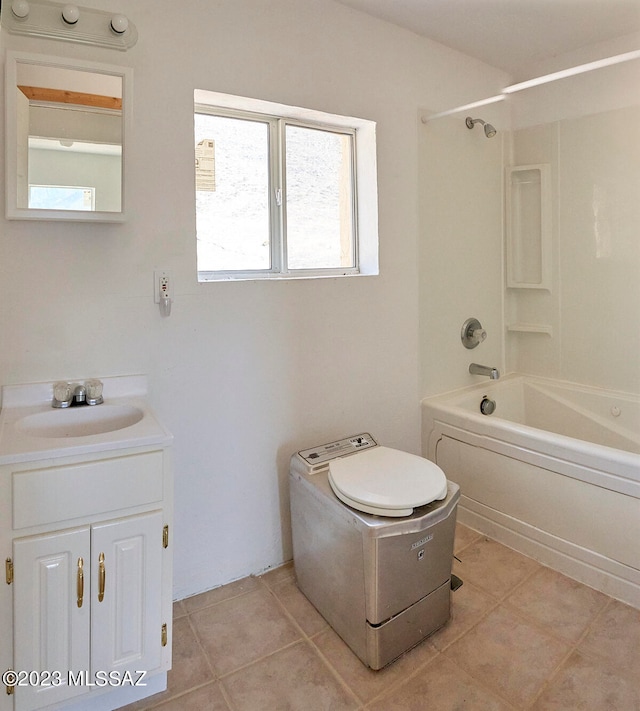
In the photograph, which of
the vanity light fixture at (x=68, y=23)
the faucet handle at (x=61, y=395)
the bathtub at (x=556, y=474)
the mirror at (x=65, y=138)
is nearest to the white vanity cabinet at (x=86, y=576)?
the faucet handle at (x=61, y=395)

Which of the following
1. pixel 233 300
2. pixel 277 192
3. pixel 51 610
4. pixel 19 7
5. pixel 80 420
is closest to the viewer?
pixel 51 610

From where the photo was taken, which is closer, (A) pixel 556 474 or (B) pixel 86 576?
(B) pixel 86 576

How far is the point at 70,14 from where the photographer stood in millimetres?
1482

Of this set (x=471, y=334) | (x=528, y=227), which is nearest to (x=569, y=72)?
(x=528, y=227)

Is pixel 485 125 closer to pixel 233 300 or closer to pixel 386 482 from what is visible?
pixel 233 300

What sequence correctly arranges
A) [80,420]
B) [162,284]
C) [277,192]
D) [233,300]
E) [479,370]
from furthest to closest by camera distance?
[479,370] < [277,192] < [233,300] < [162,284] < [80,420]

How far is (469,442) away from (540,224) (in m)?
1.39

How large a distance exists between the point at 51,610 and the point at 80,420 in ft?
1.78

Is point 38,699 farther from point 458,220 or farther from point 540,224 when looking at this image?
point 540,224

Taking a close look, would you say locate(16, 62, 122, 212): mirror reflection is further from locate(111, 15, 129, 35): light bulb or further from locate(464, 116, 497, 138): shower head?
locate(464, 116, 497, 138): shower head

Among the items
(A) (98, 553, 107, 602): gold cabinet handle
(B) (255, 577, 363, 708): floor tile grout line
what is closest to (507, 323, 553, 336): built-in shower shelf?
(B) (255, 577, 363, 708): floor tile grout line

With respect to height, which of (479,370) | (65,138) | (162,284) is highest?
(65,138)

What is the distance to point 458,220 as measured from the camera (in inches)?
104

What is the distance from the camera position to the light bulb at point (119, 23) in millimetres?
1552
